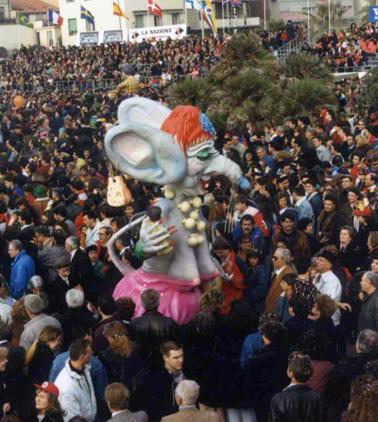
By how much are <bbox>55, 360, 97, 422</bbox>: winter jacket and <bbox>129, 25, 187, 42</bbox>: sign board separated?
119 ft

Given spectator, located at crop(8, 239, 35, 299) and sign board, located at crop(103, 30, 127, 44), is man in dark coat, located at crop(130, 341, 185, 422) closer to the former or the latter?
spectator, located at crop(8, 239, 35, 299)

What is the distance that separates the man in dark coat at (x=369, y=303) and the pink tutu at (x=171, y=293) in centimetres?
148

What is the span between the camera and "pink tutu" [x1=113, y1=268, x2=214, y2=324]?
908 cm

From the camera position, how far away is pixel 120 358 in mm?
7578

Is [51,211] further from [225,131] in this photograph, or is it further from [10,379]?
[225,131]

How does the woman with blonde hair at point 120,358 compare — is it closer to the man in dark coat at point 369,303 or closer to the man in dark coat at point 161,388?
the man in dark coat at point 161,388

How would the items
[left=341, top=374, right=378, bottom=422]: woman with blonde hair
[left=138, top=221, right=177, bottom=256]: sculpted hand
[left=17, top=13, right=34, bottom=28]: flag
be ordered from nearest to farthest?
[left=341, top=374, right=378, bottom=422]: woman with blonde hair
[left=138, top=221, right=177, bottom=256]: sculpted hand
[left=17, top=13, right=34, bottom=28]: flag

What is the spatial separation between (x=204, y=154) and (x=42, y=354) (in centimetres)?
251

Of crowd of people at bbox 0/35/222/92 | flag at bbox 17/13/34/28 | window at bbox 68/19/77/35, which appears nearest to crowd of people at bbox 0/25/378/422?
crowd of people at bbox 0/35/222/92

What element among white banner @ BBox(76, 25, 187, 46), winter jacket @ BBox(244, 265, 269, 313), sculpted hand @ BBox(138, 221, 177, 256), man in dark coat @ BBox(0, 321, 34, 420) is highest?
white banner @ BBox(76, 25, 187, 46)

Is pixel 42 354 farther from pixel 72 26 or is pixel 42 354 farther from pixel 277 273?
pixel 72 26

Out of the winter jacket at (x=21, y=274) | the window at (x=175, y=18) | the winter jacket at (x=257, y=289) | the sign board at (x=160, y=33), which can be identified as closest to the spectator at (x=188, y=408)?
the winter jacket at (x=257, y=289)

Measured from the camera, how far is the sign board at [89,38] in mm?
44406

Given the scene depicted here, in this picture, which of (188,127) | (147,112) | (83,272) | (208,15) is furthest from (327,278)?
(208,15)
